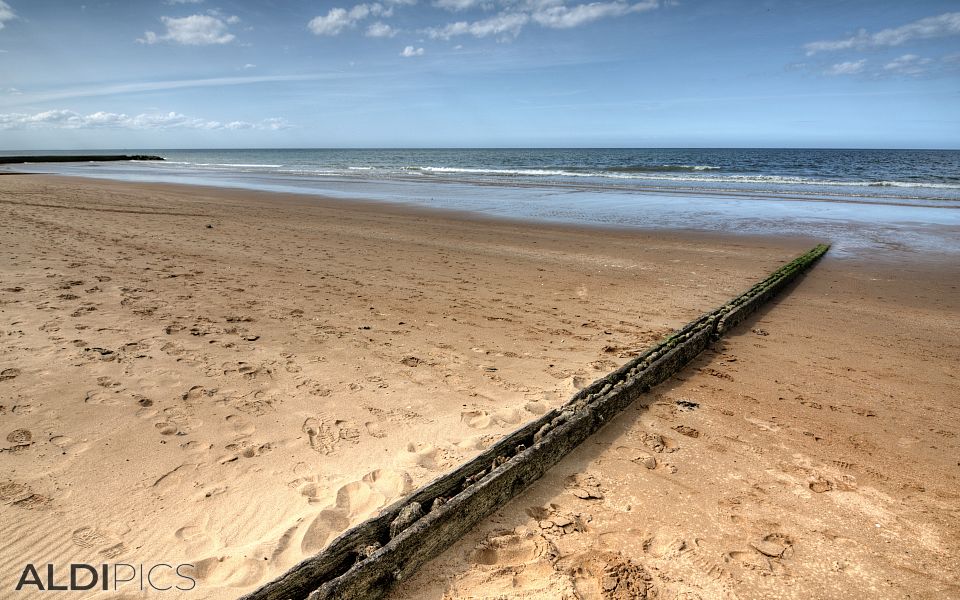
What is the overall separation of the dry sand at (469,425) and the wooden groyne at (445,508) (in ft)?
0.46

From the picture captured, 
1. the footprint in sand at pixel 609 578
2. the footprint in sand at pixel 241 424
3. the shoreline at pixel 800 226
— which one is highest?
the shoreline at pixel 800 226

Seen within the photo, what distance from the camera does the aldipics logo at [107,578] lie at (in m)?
2.44

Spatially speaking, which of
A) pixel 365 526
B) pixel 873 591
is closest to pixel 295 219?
pixel 365 526

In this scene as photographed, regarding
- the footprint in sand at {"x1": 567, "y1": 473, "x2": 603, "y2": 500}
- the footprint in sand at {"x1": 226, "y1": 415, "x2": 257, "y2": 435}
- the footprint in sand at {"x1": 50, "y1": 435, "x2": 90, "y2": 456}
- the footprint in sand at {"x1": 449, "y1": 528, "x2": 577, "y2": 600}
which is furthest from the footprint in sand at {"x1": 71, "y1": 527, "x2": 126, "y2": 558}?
the footprint in sand at {"x1": 567, "y1": 473, "x2": 603, "y2": 500}

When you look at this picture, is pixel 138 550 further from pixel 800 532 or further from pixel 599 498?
pixel 800 532

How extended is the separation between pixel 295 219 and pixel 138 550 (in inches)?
498

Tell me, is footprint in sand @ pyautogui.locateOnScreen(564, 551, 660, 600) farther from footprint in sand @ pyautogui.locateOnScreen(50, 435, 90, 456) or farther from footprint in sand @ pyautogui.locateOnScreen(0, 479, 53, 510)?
footprint in sand @ pyautogui.locateOnScreen(50, 435, 90, 456)

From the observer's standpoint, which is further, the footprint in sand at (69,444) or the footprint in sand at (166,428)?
the footprint in sand at (166,428)

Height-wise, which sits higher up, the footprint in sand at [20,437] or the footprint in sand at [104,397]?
the footprint in sand at [104,397]

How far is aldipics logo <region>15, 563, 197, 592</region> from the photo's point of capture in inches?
96.2

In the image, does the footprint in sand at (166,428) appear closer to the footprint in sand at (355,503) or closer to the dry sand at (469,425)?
the dry sand at (469,425)

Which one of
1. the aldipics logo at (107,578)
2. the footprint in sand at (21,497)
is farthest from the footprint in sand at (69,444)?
the aldipics logo at (107,578)

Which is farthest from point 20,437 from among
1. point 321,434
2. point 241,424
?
point 321,434

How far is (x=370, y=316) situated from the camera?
252 inches
